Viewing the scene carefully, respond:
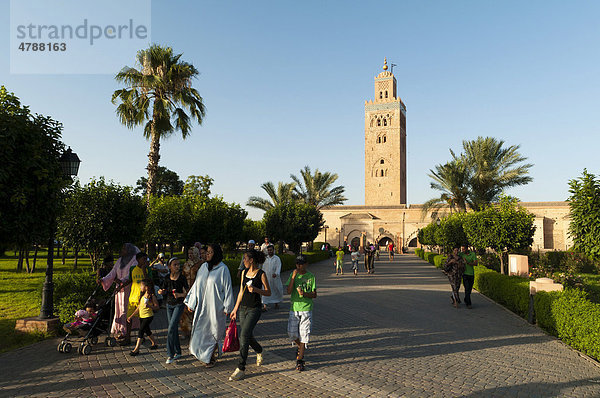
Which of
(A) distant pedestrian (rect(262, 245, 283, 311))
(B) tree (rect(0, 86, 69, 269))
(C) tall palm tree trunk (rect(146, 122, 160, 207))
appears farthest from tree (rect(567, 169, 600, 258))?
(C) tall palm tree trunk (rect(146, 122, 160, 207))

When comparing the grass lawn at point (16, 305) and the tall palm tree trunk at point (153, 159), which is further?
the tall palm tree trunk at point (153, 159)

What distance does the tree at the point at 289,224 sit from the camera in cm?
2653

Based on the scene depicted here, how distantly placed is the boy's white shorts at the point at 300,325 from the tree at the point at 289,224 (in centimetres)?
2098

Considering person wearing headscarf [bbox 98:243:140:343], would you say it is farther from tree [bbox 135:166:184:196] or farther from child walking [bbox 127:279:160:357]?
tree [bbox 135:166:184:196]

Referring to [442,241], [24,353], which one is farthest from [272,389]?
[442,241]

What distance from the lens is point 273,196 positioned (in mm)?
34406

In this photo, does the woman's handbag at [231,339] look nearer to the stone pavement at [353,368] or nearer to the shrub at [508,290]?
the stone pavement at [353,368]

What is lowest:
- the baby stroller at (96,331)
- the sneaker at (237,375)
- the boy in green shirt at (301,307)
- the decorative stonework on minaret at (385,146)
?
the sneaker at (237,375)

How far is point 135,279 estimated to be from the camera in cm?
631

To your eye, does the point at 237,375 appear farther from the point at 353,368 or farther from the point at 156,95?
the point at 156,95

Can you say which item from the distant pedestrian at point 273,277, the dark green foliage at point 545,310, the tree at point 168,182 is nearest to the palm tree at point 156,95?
the distant pedestrian at point 273,277

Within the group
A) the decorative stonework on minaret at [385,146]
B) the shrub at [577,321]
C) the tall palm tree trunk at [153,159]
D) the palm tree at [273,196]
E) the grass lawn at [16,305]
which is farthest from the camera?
the decorative stonework on minaret at [385,146]

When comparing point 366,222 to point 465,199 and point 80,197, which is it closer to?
point 465,199

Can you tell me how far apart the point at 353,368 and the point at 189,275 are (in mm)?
3497
